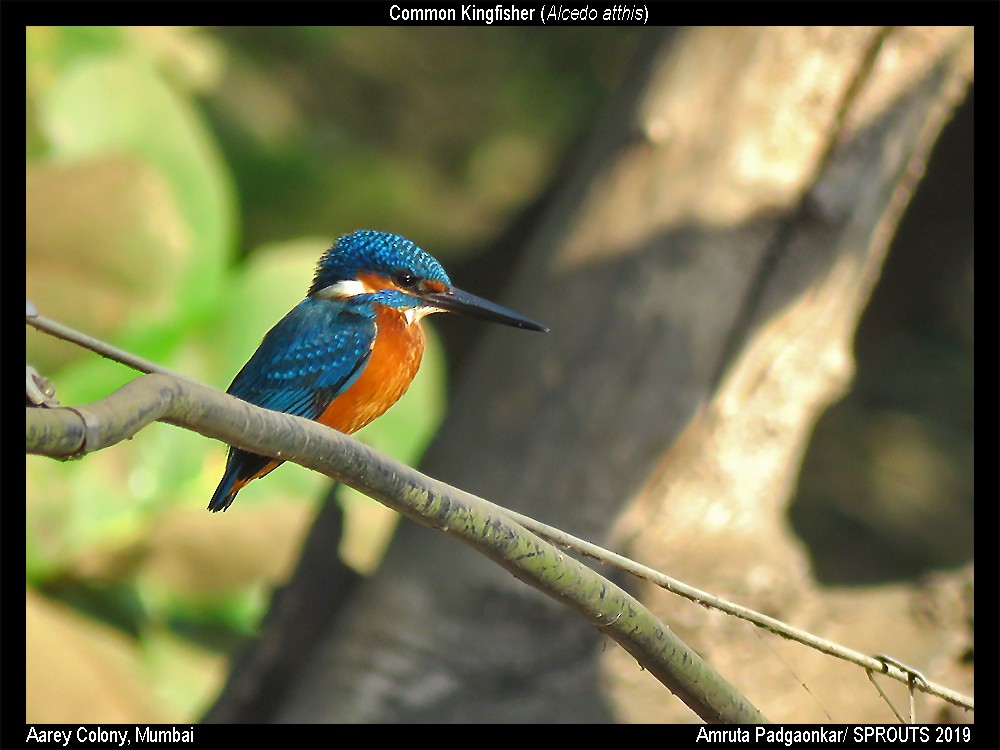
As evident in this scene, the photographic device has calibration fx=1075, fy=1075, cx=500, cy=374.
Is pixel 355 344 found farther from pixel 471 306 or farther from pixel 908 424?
pixel 908 424

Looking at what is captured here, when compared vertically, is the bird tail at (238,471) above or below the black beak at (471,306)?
below

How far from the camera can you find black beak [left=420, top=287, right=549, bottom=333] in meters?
1.25

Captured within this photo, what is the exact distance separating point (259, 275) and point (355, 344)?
1068 millimetres

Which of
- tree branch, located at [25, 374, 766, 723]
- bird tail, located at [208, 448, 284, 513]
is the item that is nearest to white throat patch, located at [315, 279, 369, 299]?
bird tail, located at [208, 448, 284, 513]

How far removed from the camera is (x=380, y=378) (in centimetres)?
127

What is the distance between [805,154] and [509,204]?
1.56 metres

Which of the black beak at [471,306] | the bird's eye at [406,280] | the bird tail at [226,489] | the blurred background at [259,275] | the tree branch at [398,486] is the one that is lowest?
the tree branch at [398,486]

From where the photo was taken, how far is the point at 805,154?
1937mm

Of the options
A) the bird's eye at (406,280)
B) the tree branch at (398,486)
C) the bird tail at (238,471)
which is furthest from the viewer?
the bird's eye at (406,280)

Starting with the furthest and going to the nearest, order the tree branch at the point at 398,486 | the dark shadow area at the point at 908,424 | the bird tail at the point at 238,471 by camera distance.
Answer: the dark shadow area at the point at 908,424 → the bird tail at the point at 238,471 → the tree branch at the point at 398,486

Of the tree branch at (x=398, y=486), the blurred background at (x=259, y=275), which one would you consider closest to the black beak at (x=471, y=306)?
the tree branch at (x=398, y=486)

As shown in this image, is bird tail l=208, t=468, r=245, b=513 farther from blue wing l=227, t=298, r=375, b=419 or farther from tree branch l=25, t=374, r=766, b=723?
tree branch l=25, t=374, r=766, b=723

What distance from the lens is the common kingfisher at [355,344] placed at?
1.26 metres

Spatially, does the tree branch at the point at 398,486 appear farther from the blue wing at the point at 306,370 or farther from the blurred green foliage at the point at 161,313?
the blurred green foliage at the point at 161,313
